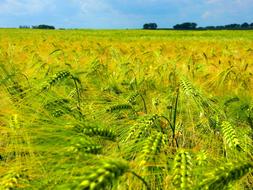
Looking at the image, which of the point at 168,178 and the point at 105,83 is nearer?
the point at 168,178

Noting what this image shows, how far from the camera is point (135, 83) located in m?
3.60

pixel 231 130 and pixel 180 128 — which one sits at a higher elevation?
pixel 231 130

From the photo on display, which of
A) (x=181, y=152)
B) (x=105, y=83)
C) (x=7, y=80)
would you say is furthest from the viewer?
(x=105, y=83)

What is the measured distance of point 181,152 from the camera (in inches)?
62.5

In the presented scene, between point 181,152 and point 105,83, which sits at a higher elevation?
point 181,152

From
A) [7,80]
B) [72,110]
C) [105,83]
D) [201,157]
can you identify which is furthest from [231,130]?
[105,83]

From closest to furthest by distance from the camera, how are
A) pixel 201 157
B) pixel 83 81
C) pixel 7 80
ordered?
pixel 201 157, pixel 7 80, pixel 83 81

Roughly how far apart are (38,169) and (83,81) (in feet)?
6.07

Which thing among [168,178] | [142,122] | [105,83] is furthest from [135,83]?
[168,178]

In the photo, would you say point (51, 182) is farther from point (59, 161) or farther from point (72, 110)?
point (72, 110)

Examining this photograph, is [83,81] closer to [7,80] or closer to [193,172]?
[7,80]

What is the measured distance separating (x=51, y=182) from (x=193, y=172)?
18.9 inches

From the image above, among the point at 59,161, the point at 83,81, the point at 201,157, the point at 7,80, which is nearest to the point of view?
the point at 59,161

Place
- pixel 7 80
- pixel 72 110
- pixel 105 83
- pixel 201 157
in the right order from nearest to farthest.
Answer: pixel 201 157 < pixel 72 110 < pixel 7 80 < pixel 105 83
